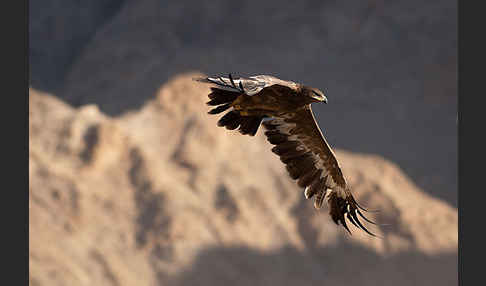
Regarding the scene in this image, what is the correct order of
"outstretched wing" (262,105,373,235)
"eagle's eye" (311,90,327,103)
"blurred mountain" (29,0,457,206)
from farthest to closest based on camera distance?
"blurred mountain" (29,0,457,206) < "outstretched wing" (262,105,373,235) < "eagle's eye" (311,90,327,103)

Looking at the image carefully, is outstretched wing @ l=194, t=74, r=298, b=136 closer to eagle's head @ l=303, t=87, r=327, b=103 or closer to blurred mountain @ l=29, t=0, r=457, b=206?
eagle's head @ l=303, t=87, r=327, b=103

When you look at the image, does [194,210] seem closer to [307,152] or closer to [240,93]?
[307,152]

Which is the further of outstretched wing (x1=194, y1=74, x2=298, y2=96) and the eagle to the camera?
the eagle

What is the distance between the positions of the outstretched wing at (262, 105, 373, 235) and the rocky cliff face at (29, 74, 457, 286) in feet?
23.7

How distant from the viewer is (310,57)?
17141 millimetres

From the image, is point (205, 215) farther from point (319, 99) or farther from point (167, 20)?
point (319, 99)

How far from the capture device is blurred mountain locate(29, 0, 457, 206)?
16156 millimetres

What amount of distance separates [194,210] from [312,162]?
7.78 m

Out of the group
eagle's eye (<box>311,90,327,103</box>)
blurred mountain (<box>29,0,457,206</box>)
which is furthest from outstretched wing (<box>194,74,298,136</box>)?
blurred mountain (<box>29,0,457,206</box>)

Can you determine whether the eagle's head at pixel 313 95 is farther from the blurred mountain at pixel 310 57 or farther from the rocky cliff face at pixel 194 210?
the blurred mountain at pixel 310 57

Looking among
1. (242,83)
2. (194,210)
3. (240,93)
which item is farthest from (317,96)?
(194,210)

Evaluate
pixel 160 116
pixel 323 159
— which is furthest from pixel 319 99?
pixel 160 116

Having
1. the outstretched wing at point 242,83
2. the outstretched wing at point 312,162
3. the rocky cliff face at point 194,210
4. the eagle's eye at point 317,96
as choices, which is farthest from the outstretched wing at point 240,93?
the rocky cliff face at point 194,210

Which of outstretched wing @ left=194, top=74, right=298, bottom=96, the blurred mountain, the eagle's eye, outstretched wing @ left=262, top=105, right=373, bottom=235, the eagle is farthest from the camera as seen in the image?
the blurred mountain
